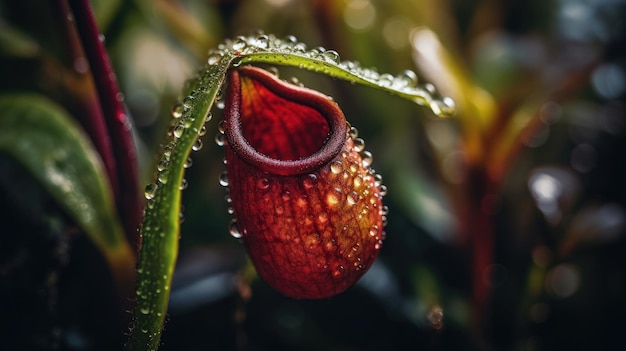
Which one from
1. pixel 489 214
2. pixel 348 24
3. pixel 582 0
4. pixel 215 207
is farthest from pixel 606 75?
pixel 215 207

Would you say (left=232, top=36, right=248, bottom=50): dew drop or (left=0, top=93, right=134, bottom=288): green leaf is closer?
(left=232, top=36, right=248, bottom=50): dew drop

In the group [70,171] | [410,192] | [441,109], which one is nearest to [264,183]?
[441,109]

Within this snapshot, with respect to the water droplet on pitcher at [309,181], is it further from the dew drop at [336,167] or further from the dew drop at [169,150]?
the dew drop at [169,150]

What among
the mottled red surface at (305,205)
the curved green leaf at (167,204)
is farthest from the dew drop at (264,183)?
the curved green leaf at (167,204)

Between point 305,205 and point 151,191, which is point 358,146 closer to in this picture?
point 305,205

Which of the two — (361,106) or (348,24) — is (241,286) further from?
(348,24)

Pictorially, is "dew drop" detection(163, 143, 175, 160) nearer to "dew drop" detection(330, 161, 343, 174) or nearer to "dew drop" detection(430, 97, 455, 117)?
"dew drop" detection(330, 161, 343, 174)

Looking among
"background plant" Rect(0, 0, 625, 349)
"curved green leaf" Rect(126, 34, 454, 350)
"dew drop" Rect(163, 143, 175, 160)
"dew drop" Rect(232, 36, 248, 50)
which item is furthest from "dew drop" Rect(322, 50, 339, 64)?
"background plant" Rect(0, 0, 625, 349)
